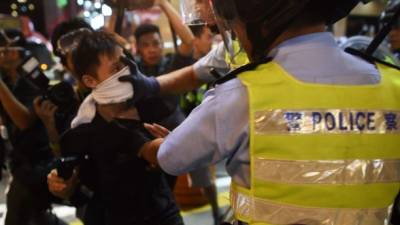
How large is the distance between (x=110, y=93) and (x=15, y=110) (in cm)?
107

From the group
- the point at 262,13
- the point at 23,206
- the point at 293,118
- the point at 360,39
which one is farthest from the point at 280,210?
the point at 360,39

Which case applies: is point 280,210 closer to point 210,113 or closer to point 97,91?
point 210,113

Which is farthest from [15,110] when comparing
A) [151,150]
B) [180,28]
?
[151,150]

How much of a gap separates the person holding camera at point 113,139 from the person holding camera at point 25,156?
0.77m

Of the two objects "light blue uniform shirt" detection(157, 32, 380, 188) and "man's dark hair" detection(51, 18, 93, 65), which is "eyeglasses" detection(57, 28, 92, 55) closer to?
"man's dark hair" detection(51, 18, 93, 65)

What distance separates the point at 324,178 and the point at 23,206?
6.51ft

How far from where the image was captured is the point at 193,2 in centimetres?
177

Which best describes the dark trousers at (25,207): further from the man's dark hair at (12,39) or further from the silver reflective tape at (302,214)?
the silver reflective tape at (302,214)

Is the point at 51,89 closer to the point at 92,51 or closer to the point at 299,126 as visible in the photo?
the point at 92,51

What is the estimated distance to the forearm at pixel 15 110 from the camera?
265 cm

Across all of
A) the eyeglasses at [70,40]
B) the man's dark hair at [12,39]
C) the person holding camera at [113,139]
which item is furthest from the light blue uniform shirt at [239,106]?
the man's dark hair at [12,39]

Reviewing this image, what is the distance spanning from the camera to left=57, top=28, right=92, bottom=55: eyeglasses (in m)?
2.19

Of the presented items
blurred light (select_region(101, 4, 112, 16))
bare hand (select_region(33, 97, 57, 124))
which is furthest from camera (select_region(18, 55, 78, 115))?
blurred light (select_region(101, 4, 112, 16))

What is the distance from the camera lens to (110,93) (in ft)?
6.07
